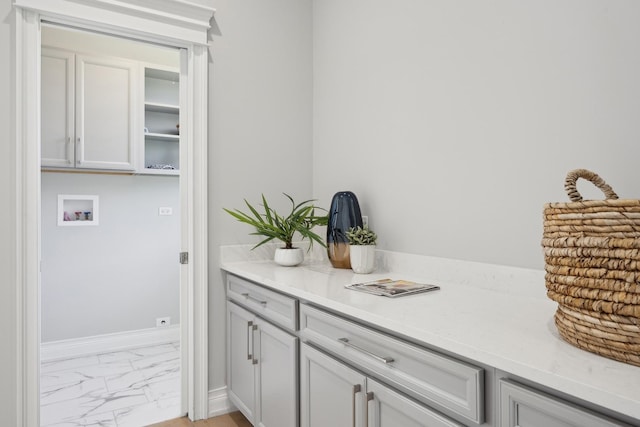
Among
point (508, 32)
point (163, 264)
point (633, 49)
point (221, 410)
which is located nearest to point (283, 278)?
Result: point (221, 410)

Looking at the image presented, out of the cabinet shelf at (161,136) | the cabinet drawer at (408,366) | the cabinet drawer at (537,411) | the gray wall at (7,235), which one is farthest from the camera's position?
the cabinet shelf at (161,136)

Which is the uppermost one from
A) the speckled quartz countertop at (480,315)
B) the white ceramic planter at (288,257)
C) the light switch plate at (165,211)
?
the light switch plate at (165,211)

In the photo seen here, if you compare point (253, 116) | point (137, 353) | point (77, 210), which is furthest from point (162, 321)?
point (253, 116)

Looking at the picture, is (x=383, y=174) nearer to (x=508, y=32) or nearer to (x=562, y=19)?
(x=508, y=32)

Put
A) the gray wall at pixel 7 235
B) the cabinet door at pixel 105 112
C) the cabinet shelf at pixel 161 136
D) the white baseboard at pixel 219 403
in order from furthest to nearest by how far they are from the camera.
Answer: the cabinet shelf at pixel 161 136
the cabinet door at pixel 105 112
the white baseboard at pixel 219 403
the gray wall at pixel 7 235

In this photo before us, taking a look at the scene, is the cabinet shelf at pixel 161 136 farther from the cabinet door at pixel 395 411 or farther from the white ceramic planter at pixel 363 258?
the cabinet door at pixel 395 411

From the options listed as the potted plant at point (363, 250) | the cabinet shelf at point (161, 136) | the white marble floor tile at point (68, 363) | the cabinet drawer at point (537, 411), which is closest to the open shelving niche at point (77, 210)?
the cabinet shelf at point (161, 136)

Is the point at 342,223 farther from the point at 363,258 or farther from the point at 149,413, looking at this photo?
the point at 149,413

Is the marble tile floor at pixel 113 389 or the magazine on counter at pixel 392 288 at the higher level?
the magazine on counter at pixel 392 288

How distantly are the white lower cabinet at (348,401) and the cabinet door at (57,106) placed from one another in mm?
2526

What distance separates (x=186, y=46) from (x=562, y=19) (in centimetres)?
180

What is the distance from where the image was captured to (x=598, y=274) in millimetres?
778

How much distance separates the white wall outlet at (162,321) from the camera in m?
3.64

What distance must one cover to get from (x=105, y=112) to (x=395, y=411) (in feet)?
10.3
